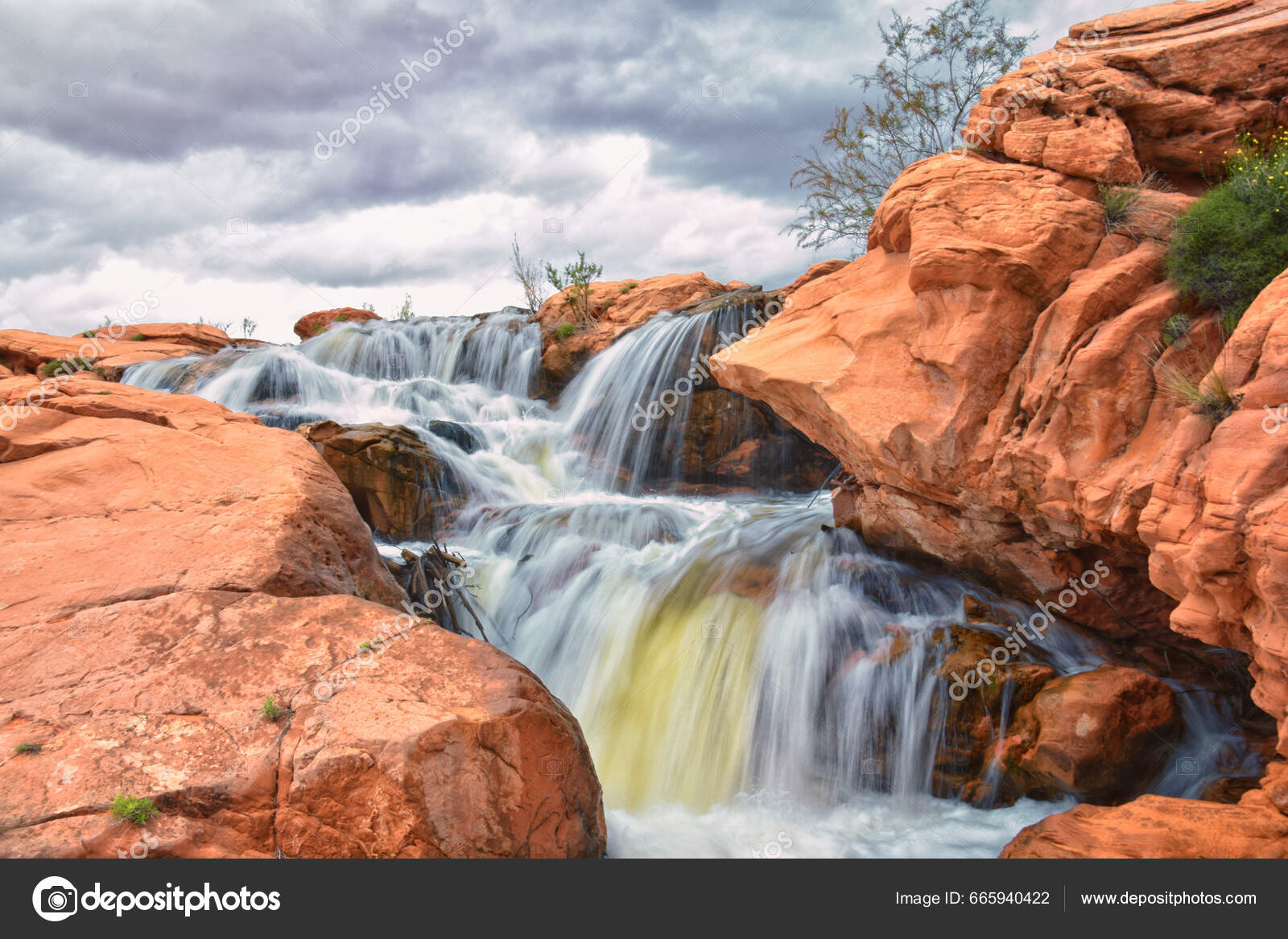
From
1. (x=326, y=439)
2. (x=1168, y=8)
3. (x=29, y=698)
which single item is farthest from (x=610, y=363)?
(x=29, y=698)

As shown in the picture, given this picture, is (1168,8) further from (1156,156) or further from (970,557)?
(970,557)

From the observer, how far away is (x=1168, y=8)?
703cm

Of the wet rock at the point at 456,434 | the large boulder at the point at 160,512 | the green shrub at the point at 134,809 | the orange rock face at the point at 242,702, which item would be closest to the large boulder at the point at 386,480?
the wet rock at the point at 456,434

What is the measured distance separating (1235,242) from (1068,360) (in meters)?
1.24

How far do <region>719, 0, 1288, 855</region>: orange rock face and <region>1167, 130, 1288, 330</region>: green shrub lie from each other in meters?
0.18

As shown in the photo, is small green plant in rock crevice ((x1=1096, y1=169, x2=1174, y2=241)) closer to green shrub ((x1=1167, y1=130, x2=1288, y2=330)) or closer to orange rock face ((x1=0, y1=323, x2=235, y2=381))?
green shrub ((x1=1167, y1=130, x2=1288, y2=330))

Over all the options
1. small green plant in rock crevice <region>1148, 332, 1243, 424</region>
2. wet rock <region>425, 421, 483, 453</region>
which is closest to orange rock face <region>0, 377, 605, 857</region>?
small green plant in rock crevice <region>1148, 332, 1243, 424</region>

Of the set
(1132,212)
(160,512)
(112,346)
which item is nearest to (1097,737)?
(1132,212)

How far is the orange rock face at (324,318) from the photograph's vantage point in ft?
73.0
